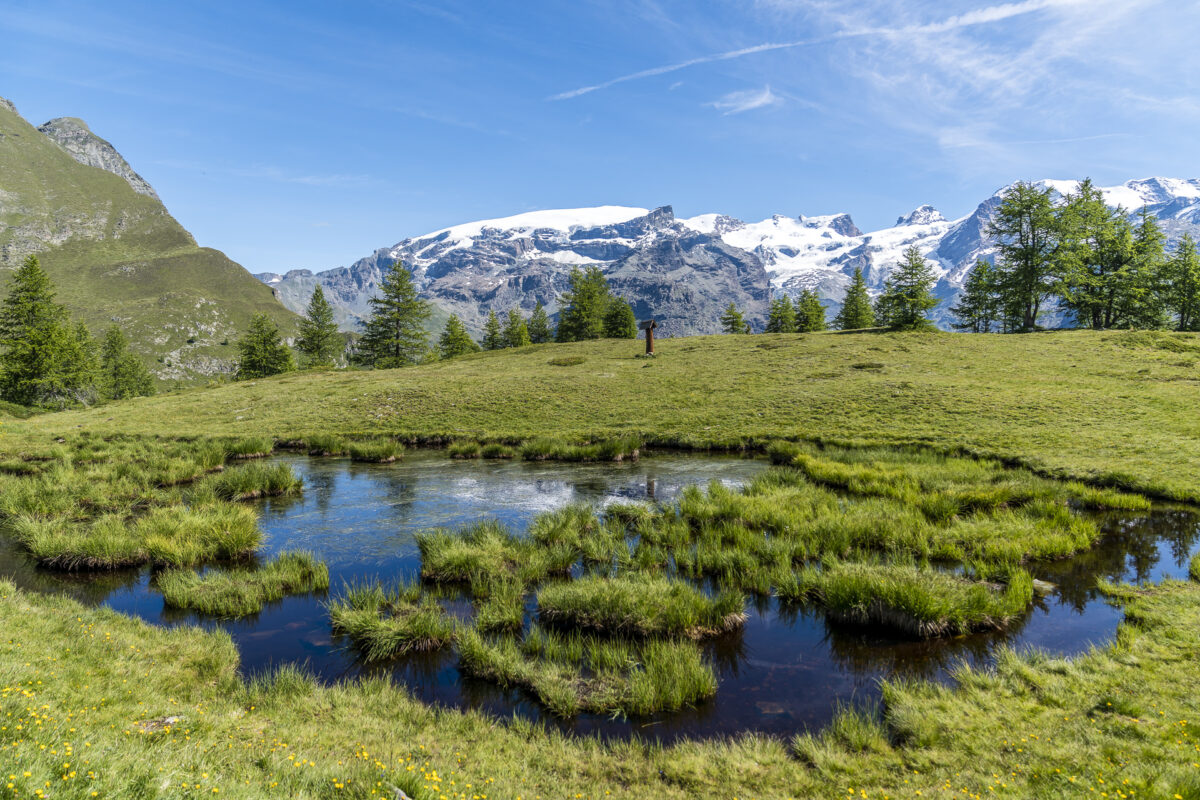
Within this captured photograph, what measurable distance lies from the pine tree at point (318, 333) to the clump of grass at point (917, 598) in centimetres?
9236

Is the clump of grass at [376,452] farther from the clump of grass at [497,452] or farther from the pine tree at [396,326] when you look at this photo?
the pine tree at [396,326]

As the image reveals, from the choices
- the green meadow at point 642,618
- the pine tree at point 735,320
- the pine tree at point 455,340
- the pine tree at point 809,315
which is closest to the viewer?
the green meadow at point 642,618

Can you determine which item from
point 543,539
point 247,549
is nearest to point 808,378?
point 543,539

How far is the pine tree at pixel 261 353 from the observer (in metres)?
87.1

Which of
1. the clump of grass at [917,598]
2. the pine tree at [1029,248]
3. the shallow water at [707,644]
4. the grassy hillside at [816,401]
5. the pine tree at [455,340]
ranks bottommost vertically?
the shallow water at [707,644]

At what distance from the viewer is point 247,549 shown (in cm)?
1544

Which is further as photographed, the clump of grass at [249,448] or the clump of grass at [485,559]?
the clump of grass at [249,448]

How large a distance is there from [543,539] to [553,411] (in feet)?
77.3

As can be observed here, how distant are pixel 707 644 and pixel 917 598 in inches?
160

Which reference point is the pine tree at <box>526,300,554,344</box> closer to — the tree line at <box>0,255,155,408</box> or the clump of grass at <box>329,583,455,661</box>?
the tree line at <box>0,255,155,408</box>

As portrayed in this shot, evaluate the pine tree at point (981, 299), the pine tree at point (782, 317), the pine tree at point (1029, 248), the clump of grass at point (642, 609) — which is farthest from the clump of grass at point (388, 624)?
the pine tree at point (782, 317)

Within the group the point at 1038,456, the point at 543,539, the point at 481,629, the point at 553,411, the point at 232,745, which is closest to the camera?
the point at 232,745

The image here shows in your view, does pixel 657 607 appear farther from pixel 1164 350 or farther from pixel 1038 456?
pixel 1164 350

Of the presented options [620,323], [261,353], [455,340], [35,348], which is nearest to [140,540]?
[35,348]
